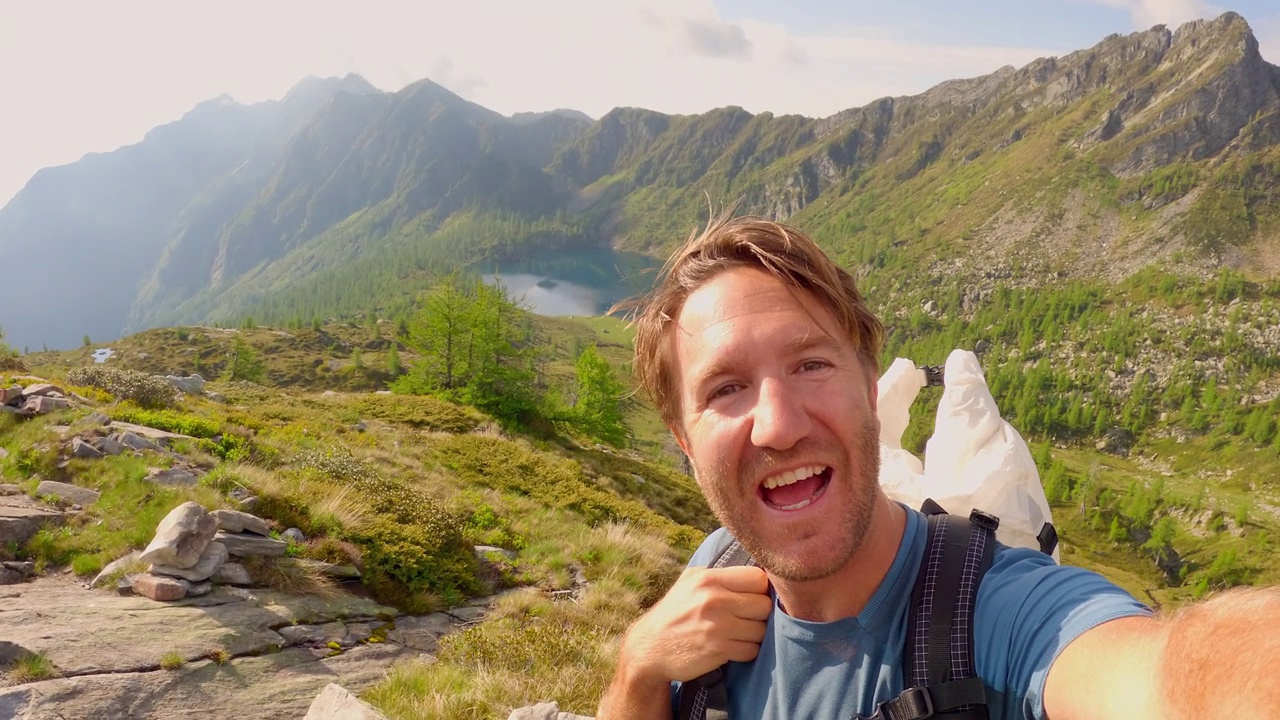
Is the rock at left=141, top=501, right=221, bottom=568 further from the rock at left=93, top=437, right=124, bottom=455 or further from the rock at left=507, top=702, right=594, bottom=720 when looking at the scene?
A: the rock at left=507, top=702, right=594, bottom=720

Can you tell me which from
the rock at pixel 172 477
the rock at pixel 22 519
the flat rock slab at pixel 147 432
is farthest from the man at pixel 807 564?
the flat rock slab at pixel 147 432

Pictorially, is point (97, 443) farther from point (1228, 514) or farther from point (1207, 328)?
point (1207, 328)

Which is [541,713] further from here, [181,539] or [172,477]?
[172,477]

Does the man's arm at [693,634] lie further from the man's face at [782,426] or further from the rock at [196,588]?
the rock at [196,588]

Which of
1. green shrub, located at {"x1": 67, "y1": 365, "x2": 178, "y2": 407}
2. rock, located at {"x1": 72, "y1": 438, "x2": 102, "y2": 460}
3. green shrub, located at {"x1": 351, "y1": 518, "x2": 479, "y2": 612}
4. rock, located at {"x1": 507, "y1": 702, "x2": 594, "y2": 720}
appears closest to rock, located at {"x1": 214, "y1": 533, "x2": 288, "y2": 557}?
green shrub, located at {"x1": 351, "y1": 518, "x2": 479, "y2": 612}

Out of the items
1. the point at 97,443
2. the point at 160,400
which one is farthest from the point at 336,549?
the point at 160,400

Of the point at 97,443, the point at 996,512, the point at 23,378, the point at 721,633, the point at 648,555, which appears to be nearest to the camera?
the point at 721,633

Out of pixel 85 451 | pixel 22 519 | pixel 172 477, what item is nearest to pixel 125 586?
pixel 22 519
